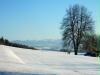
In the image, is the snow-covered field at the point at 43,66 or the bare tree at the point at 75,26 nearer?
the snow-covered field at the point at 43,66

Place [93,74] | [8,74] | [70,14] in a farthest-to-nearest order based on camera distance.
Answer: [70,14], [93,74], [8,74]

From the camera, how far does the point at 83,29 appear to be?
168 ft

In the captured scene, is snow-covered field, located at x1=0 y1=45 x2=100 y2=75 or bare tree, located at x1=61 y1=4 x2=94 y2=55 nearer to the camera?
snow-covered field, located at x1=0 y1=45 x2=100 y2=75

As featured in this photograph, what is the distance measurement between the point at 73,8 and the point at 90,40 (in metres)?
6.07

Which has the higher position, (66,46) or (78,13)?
(78,13)

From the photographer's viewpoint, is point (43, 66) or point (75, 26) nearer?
point (43, 66)

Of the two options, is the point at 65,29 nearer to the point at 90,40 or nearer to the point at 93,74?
the point at 90,40

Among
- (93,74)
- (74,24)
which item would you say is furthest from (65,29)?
(93,74)

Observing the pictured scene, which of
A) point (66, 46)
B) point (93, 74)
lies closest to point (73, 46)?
point (66, 46)

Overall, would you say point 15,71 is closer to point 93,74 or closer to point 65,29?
point 93,74

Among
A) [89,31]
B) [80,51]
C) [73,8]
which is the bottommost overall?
[80,51]

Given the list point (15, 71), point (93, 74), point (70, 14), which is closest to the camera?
point (15, 71)

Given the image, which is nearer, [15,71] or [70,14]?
[15,71]

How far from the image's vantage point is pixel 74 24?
5072 cm
